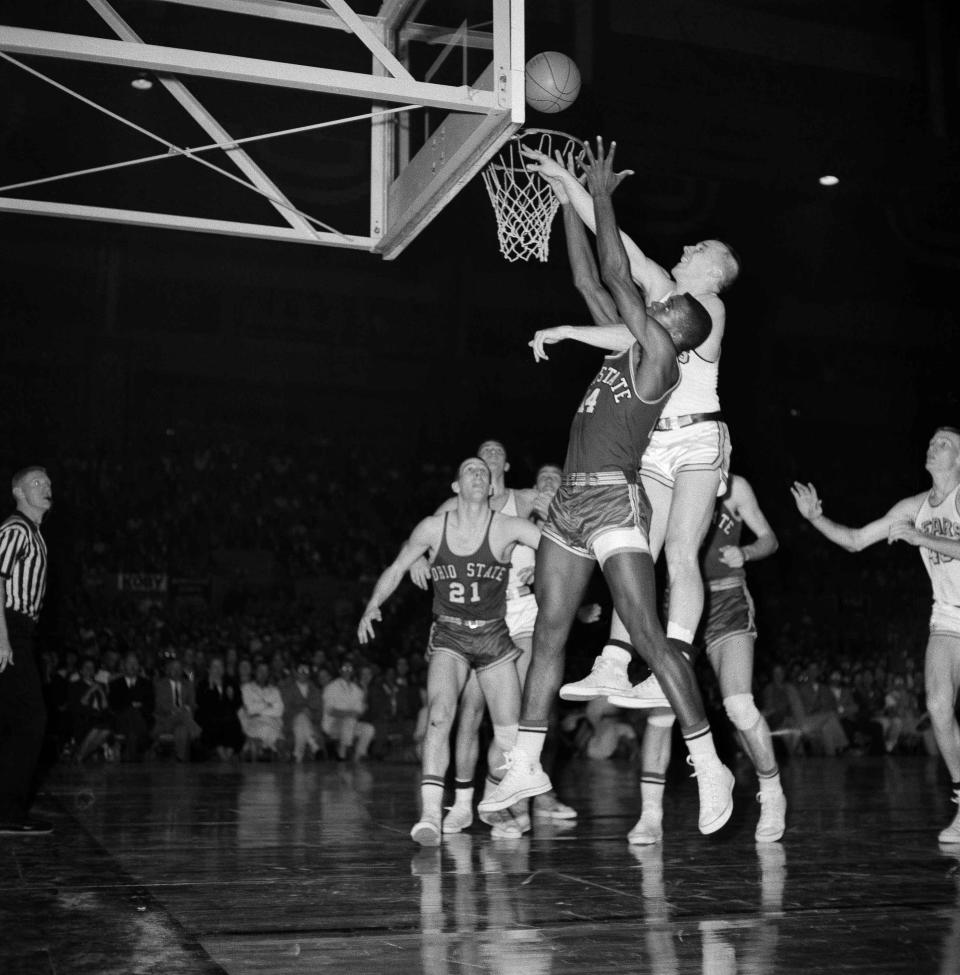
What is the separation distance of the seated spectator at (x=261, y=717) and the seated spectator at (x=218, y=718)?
0.42 ft

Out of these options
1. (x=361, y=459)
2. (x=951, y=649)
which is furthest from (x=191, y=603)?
(x=951, y=649)

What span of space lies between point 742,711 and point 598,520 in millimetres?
2066

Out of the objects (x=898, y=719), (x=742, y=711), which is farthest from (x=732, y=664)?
(x=898, y=719)

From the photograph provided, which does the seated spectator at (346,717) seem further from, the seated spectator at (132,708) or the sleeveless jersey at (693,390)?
the sleeveless jersey at (693,390)

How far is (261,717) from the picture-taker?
13.6 metres

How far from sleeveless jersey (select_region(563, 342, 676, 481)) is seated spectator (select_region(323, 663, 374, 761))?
29.2 ft

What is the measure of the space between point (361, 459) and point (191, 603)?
17.6 feet

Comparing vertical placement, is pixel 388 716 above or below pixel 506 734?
below

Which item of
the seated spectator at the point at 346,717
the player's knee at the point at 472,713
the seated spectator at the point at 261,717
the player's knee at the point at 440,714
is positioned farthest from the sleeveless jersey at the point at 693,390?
the seated spectator at the point at 261,717

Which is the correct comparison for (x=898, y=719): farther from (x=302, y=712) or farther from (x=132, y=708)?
(x=132, y=708)

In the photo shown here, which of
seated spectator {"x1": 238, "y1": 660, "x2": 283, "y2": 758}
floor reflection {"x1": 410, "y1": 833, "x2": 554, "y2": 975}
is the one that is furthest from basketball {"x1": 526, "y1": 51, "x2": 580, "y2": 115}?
seated spectator {"x1": 238, "y1": 660, "x2": 283, "y2": 758}

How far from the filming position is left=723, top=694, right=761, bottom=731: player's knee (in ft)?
21.9

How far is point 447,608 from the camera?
688cm

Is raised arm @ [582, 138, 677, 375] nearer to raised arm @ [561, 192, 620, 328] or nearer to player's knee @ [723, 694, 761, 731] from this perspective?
raised arm @ [561, 192, 620, 328]
